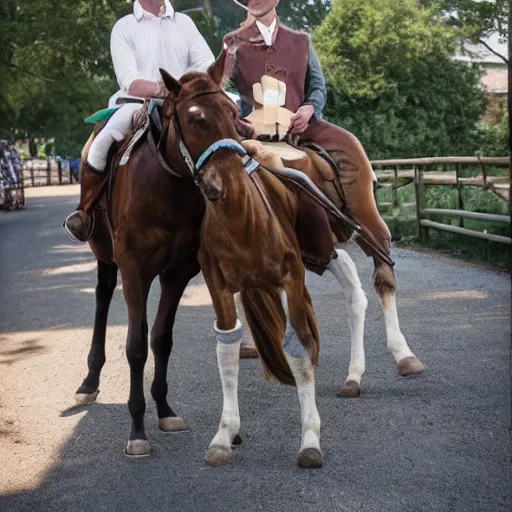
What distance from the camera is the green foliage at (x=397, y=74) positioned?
23.2 feet

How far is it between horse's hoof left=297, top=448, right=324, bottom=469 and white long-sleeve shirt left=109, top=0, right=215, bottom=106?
2.29m

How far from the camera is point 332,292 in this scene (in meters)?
11.5

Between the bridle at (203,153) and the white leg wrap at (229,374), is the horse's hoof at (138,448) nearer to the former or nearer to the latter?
the white leg wrap at (229,374)

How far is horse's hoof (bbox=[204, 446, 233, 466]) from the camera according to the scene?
5.12 m

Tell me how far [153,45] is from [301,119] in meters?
1.13

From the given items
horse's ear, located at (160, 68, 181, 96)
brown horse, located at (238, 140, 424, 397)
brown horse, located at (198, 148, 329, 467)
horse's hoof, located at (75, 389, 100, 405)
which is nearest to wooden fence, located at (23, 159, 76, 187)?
horse's hoof, located at (75, 389, 100, 405)

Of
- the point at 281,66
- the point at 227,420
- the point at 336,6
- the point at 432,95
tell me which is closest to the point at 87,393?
the point at 227,420

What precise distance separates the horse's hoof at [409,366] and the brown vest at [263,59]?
190cm

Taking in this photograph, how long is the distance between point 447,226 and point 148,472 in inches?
389

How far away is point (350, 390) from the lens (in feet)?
21.4

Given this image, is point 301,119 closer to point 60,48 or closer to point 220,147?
point 220,147

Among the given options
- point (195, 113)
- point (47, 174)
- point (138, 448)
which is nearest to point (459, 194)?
point (138, 448)

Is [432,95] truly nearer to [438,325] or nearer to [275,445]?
[438,325]

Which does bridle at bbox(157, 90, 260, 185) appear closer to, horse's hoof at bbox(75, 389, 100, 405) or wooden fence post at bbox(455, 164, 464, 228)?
horse's hoof at bbox(75, 389, 100, 405)
